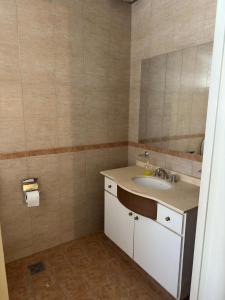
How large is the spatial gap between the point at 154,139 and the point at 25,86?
1329 millimetres

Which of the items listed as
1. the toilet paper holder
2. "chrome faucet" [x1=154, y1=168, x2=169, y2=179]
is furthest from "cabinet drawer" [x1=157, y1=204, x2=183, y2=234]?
the toilet paper holder

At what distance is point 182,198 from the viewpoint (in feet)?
5.19

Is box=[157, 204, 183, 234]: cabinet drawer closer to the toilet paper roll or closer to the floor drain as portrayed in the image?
the toilet paper roll

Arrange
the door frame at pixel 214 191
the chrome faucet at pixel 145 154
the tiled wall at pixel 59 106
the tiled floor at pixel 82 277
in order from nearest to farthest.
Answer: the door frame at pixel 214 191, the tiled floor at pixel 82 277, the tiled wall at pixel 59 106, the chrome faucet at pixel 145 154

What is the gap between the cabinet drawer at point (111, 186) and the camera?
205 cm

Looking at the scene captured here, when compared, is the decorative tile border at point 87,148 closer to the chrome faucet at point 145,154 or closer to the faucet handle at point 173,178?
the chrome faucet at point 145,154

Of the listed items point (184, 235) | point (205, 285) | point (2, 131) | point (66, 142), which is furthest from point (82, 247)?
point (205, 285)

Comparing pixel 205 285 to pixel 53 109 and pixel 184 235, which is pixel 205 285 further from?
pixel 53 109

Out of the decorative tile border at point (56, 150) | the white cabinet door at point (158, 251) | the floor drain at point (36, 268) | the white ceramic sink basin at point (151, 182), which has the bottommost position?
the floor drain at point (36, 268)

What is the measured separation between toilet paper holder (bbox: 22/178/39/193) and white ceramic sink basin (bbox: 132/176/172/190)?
932mm

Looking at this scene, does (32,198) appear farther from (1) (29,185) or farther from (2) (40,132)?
(2) (40,132)

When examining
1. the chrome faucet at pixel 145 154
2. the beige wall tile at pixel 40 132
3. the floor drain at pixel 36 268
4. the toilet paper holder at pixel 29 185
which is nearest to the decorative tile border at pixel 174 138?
the chrome faucet at pixel 145 154

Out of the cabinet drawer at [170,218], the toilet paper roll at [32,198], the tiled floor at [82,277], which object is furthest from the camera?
the toilet paper roll at [32,198]

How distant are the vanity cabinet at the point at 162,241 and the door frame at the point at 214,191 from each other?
1.90ft
